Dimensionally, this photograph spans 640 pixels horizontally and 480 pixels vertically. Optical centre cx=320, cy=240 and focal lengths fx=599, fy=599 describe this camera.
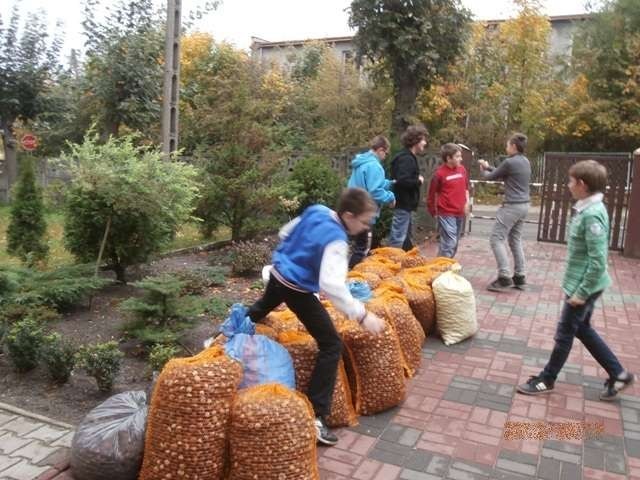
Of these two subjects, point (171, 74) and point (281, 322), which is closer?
point (281, 322)

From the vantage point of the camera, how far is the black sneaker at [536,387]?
430cm

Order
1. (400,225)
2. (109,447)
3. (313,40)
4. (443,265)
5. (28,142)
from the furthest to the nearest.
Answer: (313,40) < (28,142) < (400,225) < (443,265) < (109,447)

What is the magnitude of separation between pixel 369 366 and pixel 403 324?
27.6 inches

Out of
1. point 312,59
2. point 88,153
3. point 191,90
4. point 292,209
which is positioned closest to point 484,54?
point 312,59

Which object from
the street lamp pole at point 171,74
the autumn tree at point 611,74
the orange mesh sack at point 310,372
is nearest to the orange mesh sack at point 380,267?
the orange mesh sack at point 310,372

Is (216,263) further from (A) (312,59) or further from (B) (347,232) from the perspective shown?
(A) (312,59)

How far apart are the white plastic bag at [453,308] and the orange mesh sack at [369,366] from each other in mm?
1491

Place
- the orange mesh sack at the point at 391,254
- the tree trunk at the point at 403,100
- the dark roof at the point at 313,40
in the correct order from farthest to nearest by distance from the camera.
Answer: the dark roof at the point at 313,40 < the tree trunk at the point at 403,100 < the orange mesh sack at the point at 391,254

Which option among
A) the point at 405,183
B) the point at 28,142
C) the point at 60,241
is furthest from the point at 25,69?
the point at 405,183

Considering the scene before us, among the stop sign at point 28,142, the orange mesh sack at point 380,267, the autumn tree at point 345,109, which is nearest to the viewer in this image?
the orange mesh sack at point 380,267

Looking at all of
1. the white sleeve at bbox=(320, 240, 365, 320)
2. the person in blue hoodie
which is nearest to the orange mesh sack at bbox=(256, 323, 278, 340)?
the white sleeve at bbox=(320, 240, 365, 320)

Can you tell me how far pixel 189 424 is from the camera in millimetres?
2771

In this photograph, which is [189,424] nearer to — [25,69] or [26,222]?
[26,222]

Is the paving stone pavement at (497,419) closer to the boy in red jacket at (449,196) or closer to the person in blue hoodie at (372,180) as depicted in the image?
the boy in red jacket at (449,196)
